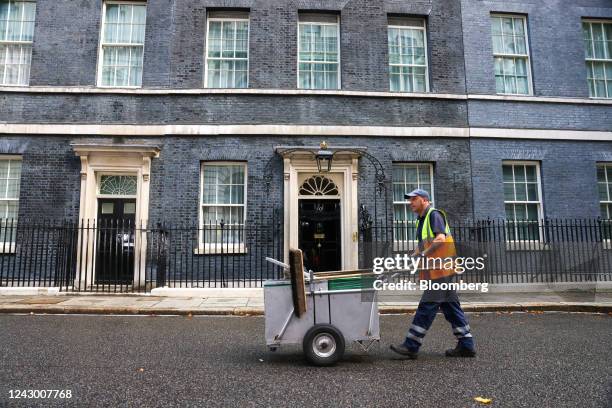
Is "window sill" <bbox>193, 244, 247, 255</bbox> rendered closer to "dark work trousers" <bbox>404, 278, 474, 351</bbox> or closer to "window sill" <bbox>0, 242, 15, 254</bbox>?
"window sill" <bbox>0, 242, 15, 254</bbox>

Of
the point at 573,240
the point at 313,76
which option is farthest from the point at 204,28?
the point at 573,240

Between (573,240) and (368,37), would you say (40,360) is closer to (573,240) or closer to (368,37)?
(368,37)

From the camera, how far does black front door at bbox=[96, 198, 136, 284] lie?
414 inches

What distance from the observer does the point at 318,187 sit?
11.3 metres

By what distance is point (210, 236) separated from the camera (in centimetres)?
1071

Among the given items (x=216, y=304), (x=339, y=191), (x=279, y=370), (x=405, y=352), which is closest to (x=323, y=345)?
(x=279, y=370)

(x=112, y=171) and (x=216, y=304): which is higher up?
(x=112, y=171)

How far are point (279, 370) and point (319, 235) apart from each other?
22.7ft

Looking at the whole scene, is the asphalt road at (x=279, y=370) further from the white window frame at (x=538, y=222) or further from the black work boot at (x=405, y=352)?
the white window frame at (x=538, y=222)

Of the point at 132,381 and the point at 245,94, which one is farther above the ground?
the point at 245,94

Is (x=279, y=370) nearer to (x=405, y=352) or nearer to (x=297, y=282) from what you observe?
(x=297, y=282)

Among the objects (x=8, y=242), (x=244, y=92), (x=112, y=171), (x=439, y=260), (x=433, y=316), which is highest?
(x=244, y=92)

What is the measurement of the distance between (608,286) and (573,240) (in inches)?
56.3

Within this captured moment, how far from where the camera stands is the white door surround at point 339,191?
10.8m
